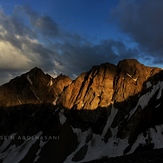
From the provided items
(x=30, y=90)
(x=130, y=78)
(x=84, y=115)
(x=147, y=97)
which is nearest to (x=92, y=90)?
(x=84, y=115)

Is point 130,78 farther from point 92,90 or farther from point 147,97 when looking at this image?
point 147,97

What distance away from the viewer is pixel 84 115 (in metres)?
158

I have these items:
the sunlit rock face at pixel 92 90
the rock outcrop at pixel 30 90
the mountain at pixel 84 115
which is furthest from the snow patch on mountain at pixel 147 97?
the rock outcrop at pixel 30 90

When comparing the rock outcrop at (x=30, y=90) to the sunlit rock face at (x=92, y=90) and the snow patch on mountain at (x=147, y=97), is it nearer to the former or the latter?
the sunlit rock face at (x=92, y=90)

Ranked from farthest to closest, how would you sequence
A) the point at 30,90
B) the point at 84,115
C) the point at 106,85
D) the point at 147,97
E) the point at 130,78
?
the point at 30,90
the point at 106,85
the point at 130,78
the point at 84,115
the point at 147,97

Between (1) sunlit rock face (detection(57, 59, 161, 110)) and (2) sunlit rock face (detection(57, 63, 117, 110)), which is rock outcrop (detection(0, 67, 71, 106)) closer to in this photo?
(2) sunlit rock face (detection(57, 63, 117, 110))

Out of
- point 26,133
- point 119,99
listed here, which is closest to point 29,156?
point 26,133

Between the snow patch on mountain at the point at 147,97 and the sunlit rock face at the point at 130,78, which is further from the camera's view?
the sunlit rock face at the point at 130,78

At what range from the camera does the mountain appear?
125 m

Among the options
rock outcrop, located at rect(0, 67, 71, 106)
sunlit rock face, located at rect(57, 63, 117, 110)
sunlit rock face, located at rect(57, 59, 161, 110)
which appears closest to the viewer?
sunlit rock face, located at rect(57, 59, 161, 110)

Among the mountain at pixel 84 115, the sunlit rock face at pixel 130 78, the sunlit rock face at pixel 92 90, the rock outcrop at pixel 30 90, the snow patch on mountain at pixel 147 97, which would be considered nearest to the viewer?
the mountain at pixel 84 115

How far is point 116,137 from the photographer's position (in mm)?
131250

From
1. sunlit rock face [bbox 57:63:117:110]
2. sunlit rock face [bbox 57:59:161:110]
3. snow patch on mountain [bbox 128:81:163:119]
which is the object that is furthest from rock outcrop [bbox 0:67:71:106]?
snow patch on mountain [bbox 128:81:163:119]

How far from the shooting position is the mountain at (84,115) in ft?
410
